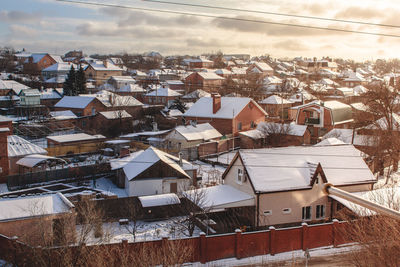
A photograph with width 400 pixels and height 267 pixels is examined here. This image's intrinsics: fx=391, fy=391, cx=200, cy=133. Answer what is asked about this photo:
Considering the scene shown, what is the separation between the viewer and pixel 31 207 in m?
18.0

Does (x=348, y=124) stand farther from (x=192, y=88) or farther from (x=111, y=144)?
(x=192, y=88)

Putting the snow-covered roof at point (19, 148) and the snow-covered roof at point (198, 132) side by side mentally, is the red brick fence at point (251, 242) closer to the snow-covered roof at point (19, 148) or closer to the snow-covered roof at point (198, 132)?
the snow-covered roof at point (19, 148)

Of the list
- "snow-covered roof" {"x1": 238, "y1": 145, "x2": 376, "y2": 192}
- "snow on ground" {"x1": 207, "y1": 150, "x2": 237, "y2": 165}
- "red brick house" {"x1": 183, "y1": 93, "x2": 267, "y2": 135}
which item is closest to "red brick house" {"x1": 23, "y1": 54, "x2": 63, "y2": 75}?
"red brick house" {"x1": 183, "y1": 93, "x2": 267, "y2": 135}

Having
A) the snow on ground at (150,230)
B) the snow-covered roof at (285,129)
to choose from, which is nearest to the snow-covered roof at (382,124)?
the snow-covered roof at (285,129)

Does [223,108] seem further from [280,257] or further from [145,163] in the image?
[280,257]

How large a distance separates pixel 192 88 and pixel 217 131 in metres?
38.8

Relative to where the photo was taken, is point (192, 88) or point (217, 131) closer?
point (217, 131)

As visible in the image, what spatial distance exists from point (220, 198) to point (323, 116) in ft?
84.9

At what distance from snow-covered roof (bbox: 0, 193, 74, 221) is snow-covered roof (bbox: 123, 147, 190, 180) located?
22.3 ft

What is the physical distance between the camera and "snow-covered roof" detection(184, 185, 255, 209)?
2008 cm

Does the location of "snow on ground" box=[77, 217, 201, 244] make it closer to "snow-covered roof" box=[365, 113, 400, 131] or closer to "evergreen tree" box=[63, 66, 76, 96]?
"snow-covered roof" box=[365, 113, 400, 131]

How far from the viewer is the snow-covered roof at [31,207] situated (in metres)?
17.3

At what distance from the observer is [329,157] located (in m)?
23.2

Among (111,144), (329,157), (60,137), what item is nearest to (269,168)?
(329,157)
